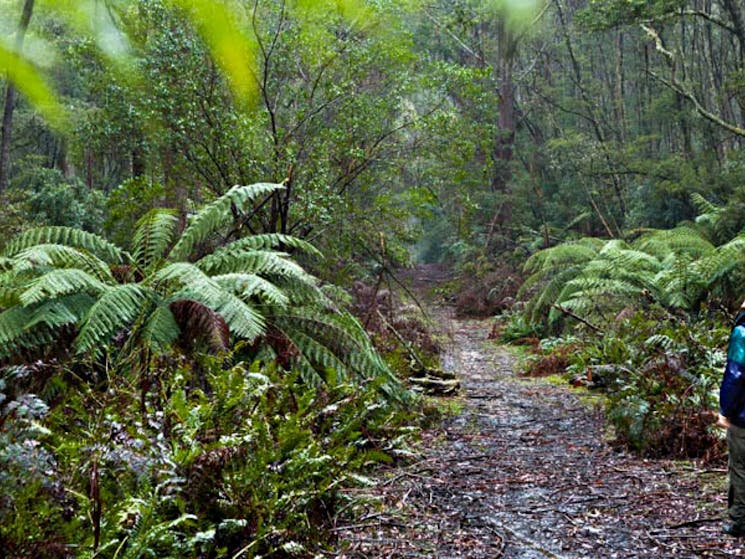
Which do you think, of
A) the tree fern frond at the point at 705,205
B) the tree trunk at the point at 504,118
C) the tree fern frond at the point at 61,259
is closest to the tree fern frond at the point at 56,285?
the tree fern frond at the point at 61,259

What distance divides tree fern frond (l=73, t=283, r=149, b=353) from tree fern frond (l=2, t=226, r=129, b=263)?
3.84ft

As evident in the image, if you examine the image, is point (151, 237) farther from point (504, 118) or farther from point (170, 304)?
point (504, 118)

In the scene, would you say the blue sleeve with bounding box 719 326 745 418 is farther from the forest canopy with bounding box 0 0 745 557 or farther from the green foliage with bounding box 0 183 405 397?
the green foliage with bounding box 0 183 405 397

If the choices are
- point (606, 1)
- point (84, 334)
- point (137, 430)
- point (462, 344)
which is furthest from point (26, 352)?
point (606, 1)

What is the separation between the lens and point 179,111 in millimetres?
8383

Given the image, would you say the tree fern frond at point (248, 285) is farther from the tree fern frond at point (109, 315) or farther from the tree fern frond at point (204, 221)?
the tree fern frond at point (204, 221)

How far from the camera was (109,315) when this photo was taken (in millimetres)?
4371

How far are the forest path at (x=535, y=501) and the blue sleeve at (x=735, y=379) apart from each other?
602mm

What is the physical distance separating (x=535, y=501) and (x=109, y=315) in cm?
277

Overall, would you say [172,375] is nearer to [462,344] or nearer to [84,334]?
[84,334]

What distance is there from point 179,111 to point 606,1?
9.23 metres

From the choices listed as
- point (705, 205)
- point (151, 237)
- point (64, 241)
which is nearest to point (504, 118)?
point (705, 205)

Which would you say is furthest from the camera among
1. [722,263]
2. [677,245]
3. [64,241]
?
[677,245]

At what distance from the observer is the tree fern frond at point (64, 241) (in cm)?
538
